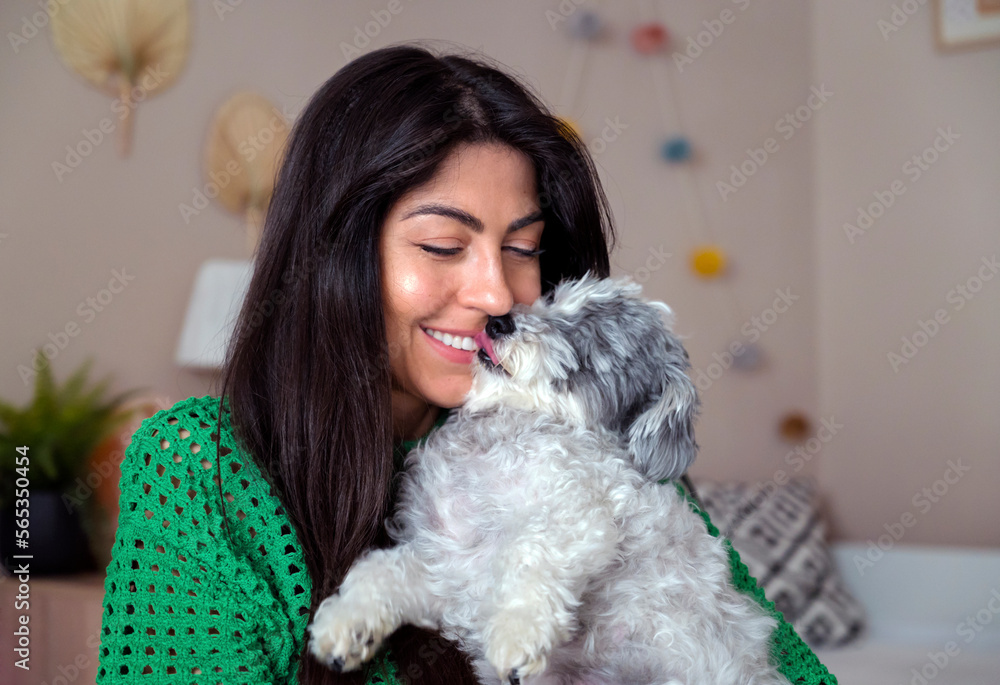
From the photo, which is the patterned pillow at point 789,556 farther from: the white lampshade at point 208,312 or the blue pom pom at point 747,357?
the white lampshade at point 208,312

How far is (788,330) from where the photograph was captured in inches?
197

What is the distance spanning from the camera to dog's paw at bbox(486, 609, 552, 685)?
4.12 feet

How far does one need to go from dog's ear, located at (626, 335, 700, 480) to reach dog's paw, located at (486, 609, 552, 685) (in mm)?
521

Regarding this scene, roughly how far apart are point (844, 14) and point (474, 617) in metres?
4.71

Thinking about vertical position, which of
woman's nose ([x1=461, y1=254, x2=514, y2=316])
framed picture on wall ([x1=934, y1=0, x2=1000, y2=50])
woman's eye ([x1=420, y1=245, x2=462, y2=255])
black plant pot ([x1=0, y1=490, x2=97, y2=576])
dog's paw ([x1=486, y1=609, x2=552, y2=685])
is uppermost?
framed picture on wall ([x1=934, y1=0, x2=1000, y2=50])

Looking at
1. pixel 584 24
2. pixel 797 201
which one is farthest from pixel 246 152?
pixel 797 201

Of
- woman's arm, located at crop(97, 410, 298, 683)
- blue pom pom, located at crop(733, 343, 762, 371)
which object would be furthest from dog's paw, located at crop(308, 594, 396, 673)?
blue pom pom, located at crop(733, 343, 762, 371)

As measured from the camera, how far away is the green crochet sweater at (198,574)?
4.52 feet

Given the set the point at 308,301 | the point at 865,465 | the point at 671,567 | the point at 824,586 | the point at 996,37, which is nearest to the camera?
the point at 671,567

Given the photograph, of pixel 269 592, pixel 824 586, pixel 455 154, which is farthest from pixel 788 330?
pixel 269 592

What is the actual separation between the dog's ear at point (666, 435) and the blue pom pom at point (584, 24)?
11.2 feet

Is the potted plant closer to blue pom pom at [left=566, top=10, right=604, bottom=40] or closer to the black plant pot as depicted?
the black plant pot

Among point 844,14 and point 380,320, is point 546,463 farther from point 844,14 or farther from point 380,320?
point 844,14

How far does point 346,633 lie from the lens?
50.7 inches
